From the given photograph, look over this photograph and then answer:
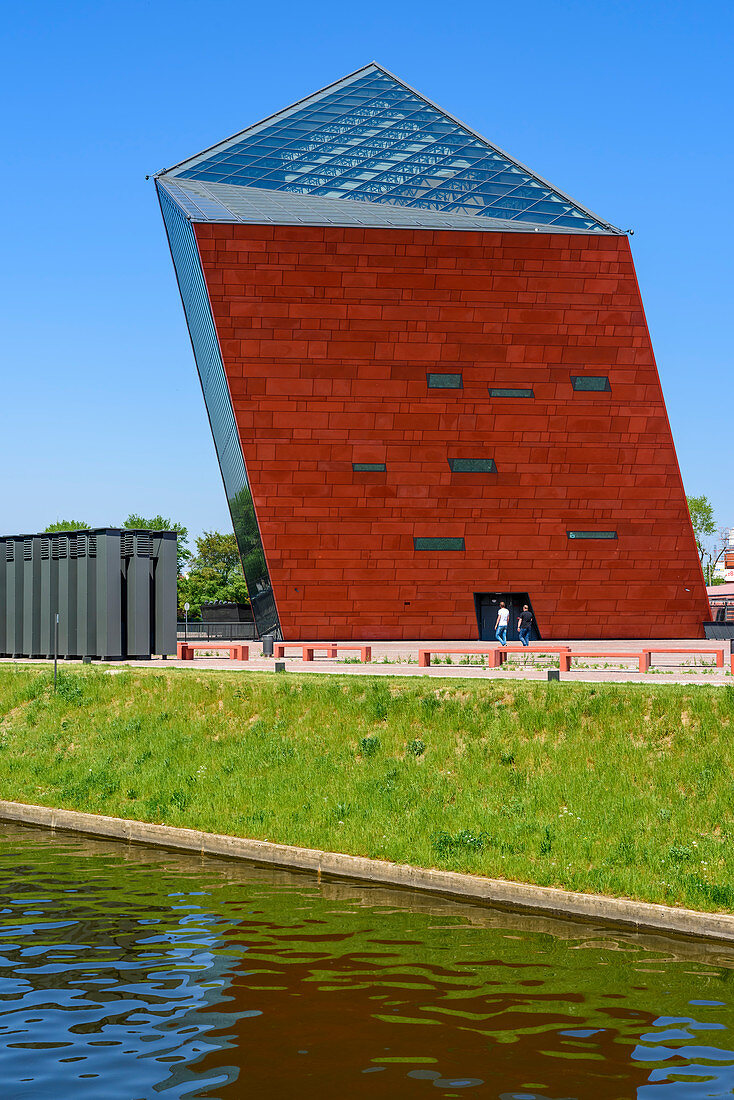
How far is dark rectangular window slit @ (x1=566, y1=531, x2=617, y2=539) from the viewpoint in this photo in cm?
5019

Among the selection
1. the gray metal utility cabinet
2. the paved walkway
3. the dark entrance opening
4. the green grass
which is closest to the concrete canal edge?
the green grass

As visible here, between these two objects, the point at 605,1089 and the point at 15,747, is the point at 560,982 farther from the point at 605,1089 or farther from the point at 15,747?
the point at 15,747

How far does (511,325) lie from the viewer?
1986 inches

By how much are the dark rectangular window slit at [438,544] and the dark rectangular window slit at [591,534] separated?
5.12m

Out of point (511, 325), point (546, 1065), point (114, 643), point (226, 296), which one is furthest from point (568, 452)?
point (546, 1065)

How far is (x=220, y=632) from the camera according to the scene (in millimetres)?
68000

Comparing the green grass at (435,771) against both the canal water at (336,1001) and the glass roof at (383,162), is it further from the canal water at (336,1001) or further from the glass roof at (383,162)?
the glass roof at (383,162)

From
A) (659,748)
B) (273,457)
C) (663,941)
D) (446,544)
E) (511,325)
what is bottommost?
(663,941)

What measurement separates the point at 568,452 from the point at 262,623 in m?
16.1

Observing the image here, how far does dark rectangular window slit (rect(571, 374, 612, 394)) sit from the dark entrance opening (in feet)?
32.2

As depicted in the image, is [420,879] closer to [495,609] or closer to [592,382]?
[495,609]

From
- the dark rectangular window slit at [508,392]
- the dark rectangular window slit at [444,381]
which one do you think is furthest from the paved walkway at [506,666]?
the dark rectangular window slit at [444,381]

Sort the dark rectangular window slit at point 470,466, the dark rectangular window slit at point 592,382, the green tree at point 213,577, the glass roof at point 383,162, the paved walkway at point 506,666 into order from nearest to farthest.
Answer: the paved walkway at point 506,666
the dark rectangular window slit at point 470,466
the dark rectangular window slit at point 592,382
the glass roof at point 383,162
the green tree at point 213,577

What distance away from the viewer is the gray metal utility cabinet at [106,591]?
32.6m
